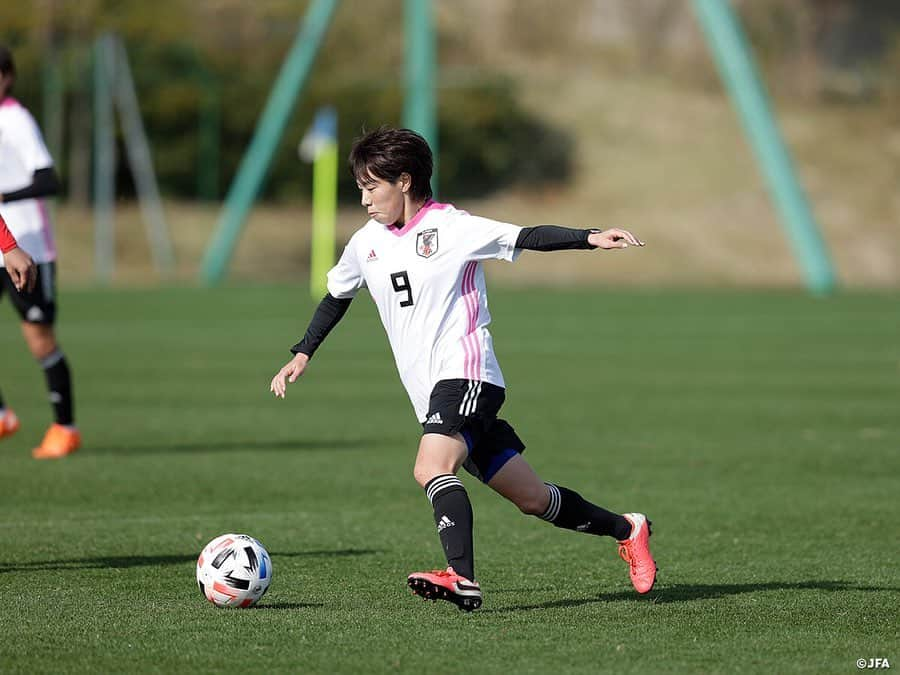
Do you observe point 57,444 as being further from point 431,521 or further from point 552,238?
point 552,238

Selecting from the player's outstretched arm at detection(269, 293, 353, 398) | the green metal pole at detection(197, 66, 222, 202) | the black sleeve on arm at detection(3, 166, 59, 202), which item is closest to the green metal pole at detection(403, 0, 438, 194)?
the green metal pole at detection(197, 66, 222, 202)

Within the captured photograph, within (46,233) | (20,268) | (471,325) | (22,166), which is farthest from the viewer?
(46,233)

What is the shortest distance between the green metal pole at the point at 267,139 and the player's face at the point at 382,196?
32486 mm

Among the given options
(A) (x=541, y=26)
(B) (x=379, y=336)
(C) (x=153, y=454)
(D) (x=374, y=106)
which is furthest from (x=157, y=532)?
(A) (x=541, y=26)

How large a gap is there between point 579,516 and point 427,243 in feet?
4.21

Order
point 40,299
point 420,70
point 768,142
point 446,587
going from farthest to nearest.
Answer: point 420,70, point 768,142, point 40,299, point 446,587

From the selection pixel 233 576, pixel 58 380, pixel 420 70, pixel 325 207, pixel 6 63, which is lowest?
pixel 325 207

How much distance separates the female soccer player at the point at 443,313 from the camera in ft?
18.7

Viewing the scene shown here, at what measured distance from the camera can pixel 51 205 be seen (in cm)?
4094

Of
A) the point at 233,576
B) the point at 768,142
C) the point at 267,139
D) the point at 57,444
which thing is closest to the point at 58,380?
the point at 57,444

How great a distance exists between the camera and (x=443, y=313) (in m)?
5.82

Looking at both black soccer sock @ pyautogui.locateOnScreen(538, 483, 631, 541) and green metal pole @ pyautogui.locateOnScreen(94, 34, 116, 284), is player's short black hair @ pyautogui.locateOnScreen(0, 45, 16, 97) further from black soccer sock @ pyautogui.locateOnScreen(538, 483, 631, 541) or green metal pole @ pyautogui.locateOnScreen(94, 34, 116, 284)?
green metal pole @ pyautogui.locateOnScreen(94, 34, 116, 284)

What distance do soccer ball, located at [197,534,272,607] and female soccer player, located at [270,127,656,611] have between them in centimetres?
67

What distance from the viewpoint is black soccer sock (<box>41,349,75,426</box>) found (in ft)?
33.9
